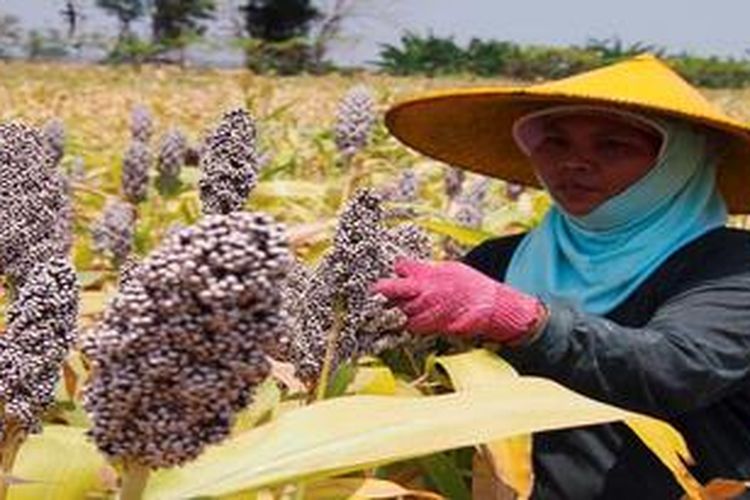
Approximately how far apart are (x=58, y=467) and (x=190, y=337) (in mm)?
552

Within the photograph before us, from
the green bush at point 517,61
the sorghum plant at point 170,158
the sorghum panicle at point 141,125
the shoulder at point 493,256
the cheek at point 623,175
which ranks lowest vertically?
the green bush at point 517,61

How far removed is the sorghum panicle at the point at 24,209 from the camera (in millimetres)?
1472

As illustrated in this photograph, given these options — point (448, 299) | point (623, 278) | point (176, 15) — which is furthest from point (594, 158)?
point (176, 15)

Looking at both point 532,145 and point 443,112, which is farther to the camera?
point 443,112

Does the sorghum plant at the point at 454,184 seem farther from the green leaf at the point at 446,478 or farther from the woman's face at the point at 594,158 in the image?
the green leaf at the point at 446,478

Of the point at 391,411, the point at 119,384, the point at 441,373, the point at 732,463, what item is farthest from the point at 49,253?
the point at 732,463

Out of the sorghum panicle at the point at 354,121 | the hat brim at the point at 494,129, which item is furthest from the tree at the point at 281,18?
the hat brim at the point at 494,129

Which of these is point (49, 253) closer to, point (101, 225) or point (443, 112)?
point (101, 225)

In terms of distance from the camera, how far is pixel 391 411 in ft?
3.75

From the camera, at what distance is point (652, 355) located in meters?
1.89

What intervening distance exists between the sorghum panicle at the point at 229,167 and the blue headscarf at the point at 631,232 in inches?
29.2

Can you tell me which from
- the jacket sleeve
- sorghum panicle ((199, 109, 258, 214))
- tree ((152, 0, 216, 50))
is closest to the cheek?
the jacket sleeve

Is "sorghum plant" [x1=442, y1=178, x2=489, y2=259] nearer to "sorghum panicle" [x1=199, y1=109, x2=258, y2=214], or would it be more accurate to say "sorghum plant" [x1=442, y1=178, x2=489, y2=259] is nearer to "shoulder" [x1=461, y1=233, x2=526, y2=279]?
"shoulder" [x1=461, y1=233, x2=526, y2=279]

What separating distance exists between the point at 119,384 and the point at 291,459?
0.86 feet
